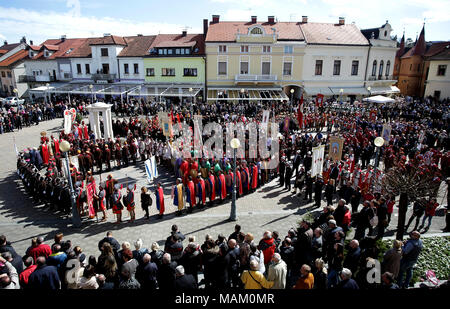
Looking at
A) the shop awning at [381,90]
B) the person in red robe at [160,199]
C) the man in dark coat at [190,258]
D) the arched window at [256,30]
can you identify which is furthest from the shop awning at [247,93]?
the man in dark coat at [190,258]

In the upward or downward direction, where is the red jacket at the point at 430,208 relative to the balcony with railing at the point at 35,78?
downward

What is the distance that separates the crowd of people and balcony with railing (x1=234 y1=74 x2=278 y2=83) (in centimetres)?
2812

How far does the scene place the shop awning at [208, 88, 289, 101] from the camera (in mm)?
31709

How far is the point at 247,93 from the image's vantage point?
3272cm

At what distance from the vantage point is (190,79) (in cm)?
3506

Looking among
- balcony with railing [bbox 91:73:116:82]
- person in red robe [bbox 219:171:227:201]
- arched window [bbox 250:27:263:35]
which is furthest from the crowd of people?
balcony with railing [bbox 91:73:116:82]

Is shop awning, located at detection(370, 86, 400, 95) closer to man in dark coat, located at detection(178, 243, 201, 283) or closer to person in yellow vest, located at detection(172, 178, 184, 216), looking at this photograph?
person in yellow vest, located at detection(172, 178, 184, 216)

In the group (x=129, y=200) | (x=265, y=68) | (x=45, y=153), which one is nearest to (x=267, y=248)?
(x=129, y=200)

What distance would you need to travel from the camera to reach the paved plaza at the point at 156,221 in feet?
31.9

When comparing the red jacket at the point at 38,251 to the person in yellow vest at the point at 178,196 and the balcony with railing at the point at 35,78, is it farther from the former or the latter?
the balcony with railing at the point at 35,78

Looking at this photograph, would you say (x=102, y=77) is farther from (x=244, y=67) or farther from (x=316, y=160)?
(x=316, y=160)

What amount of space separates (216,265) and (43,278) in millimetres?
3413

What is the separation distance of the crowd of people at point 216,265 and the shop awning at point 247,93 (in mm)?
25187
